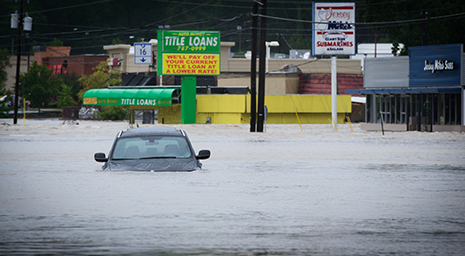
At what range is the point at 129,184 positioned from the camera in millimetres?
12875

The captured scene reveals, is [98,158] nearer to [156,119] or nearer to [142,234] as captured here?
[142,234]

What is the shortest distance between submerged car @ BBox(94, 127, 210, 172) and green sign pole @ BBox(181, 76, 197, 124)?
138 feet

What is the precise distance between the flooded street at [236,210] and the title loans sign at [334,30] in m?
31.1

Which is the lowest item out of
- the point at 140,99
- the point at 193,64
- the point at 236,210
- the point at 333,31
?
the point at 236,210

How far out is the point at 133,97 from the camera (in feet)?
199

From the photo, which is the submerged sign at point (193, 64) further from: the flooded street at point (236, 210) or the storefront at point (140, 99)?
the flooded street at point (236, 210)

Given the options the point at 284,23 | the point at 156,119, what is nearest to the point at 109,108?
the point at 156,119

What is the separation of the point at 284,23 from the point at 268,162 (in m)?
135

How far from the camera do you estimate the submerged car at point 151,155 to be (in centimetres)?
1274

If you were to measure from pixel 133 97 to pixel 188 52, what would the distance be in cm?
951

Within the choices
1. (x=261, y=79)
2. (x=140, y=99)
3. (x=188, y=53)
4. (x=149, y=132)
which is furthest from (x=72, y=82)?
(x=149, y=132)

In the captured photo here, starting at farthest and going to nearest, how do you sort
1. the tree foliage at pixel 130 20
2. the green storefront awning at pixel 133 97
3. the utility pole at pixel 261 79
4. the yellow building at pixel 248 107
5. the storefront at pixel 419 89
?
the tree foliage at pixel 130 20 → the yellow building at pixel 248 107 → the green storefront awning at pixel 133 97 → the storefront at pixel 419 89 → the utility pole at pixel 261 79

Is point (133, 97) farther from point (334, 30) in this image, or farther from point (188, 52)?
point (334, 30)

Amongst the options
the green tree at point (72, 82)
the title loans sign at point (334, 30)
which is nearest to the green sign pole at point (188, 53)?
the title loans sign at point (334, 30)
